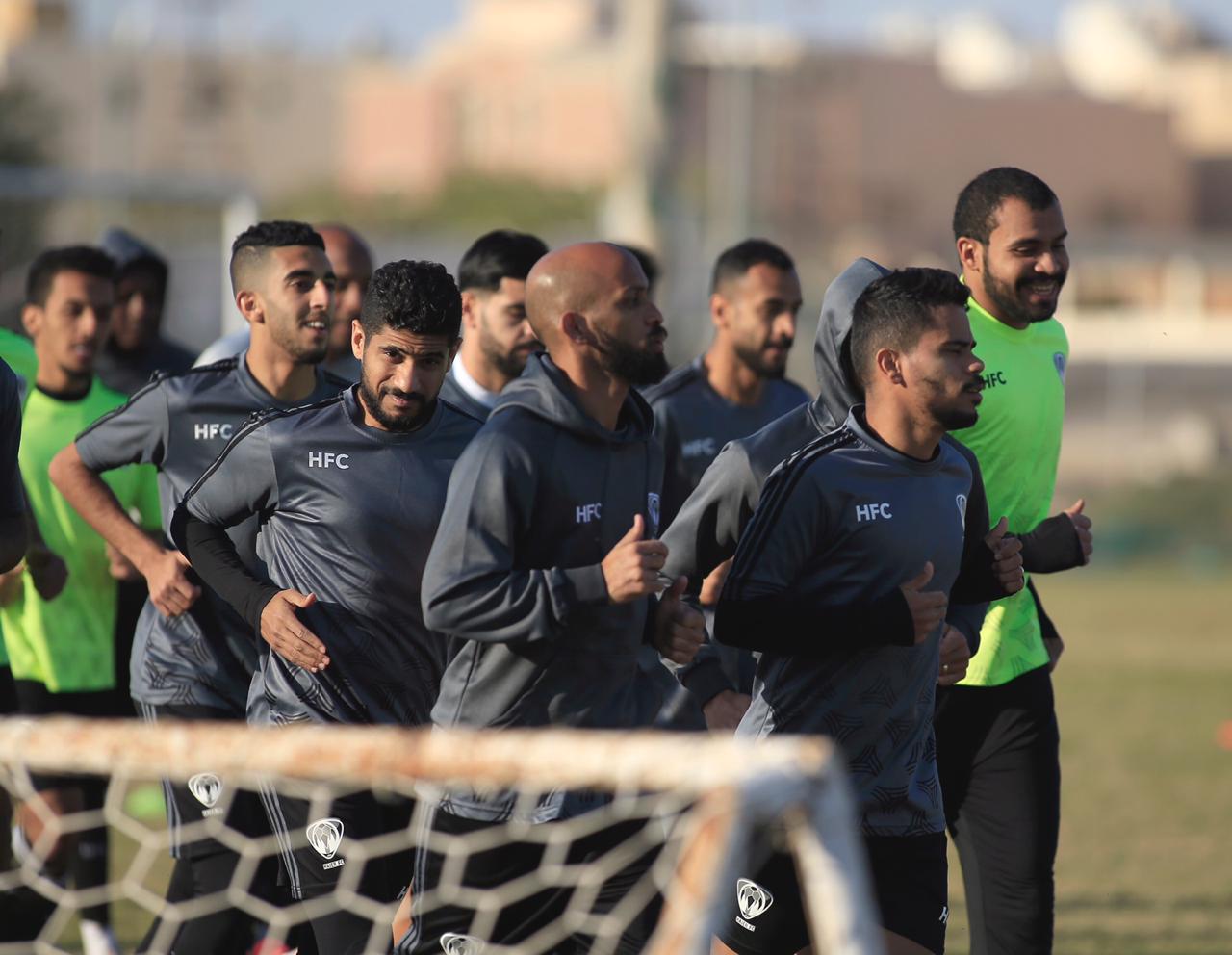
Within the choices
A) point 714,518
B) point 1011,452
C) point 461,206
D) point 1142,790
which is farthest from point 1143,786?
point 461,206

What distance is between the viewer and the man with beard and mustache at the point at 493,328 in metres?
6.18

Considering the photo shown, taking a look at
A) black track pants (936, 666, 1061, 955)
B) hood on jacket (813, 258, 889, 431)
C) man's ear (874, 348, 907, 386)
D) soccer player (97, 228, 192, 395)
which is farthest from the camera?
soccer player (97, 228, 192, 395)

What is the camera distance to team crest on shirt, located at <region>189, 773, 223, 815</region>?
561cm

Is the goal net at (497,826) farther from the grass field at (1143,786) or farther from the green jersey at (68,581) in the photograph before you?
the grass field at (1143,786)

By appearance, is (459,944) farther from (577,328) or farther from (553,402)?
(577,328)

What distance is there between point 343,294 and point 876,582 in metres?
2.71

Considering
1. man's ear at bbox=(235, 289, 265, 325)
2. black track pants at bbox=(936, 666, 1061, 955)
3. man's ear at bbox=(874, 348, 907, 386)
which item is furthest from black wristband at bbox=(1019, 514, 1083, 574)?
man's ear at bbox=(235, 289, 265, 325)

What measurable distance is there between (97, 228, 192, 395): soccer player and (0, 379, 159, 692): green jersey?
504 millimetres

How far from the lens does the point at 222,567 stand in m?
4.94

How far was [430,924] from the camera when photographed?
174 inches

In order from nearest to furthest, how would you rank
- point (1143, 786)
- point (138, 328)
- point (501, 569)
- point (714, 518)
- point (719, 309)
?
1. point (501, 569)
2. point (714, 518)
3. point (719, 309)
4. point (138, 328)
5. point (1143, 786)

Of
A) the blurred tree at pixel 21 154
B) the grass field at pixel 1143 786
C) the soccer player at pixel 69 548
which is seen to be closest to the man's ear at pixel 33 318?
the soccer player at pixel 69 548

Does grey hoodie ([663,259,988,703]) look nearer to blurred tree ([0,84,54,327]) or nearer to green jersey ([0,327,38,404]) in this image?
green jersey ([0,327,38,404])

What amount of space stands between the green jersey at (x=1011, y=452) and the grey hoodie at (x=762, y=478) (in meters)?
0.36
